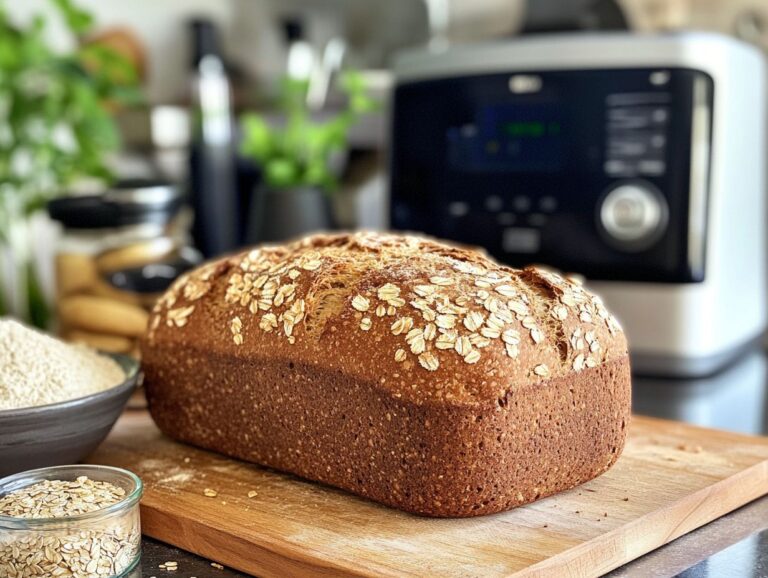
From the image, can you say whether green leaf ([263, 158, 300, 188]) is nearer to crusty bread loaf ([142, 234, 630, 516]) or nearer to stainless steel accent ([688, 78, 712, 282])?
stainless steel accent ([688, 78, 712, 282])

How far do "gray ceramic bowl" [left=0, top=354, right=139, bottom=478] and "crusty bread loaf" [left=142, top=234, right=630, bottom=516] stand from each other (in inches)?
4.3

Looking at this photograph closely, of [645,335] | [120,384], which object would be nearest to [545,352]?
[120,384]

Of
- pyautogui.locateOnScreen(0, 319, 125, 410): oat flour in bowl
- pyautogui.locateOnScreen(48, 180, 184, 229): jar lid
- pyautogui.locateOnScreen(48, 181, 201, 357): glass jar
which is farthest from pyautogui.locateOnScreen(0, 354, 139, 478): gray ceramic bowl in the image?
pyautogui.locateOnScreen(48, 180, 184, 229): jar lid

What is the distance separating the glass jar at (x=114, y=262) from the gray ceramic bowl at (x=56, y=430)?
1.27 ft

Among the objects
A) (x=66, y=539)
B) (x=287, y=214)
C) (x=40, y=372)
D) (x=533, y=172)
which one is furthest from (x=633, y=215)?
(x=66, y=539)

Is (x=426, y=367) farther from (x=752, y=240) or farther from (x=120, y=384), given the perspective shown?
(x=752, y=240)

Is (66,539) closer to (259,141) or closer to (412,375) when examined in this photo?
(412,375)

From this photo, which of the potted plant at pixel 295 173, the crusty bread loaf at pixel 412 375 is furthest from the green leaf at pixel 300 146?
the crusty bread loaf at pixel 412 375

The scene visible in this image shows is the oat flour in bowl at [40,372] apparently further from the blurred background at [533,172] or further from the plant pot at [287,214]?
the plant pot at [287,214]

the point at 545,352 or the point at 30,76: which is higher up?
the point at 30,76

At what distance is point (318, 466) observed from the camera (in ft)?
2.90

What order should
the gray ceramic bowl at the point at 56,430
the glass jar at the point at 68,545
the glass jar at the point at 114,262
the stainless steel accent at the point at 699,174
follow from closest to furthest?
the glass jar at the point at 68,545 → the gray ceramic bowl at the point at 56,430 → the glass jar at the point at 114,262 → the stainless steel accent at the point at 699,174

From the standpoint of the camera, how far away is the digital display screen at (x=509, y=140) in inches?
59.2

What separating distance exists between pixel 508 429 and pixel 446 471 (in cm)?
6
